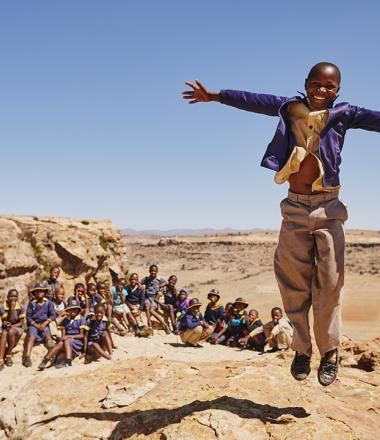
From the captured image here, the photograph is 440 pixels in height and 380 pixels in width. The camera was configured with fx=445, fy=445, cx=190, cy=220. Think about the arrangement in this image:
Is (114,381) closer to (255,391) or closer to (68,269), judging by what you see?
(255,391)

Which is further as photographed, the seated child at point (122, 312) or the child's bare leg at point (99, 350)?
the seated child at point (122, 312)

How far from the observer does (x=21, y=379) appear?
5430mm

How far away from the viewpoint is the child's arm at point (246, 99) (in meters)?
3.20

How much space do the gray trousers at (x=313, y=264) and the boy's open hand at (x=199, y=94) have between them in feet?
3.01

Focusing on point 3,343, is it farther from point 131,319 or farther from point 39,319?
point 131,319

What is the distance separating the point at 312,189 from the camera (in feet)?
10.2

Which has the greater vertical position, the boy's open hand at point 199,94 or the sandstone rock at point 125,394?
the boy's open hand at point 199,94

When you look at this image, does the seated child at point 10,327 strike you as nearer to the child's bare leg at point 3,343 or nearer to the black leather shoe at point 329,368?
the child's bare leg at point 3,343

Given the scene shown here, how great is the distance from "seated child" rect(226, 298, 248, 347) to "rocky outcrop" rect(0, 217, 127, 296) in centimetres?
423

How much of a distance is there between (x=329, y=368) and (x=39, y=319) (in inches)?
198

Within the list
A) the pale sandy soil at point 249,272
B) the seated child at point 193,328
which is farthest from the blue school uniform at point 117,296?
the pale sandy soil at point 249,272

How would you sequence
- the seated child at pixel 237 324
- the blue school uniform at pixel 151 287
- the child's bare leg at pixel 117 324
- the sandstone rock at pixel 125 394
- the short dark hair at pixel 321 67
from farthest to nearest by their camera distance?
the blue school uniform at pixel 151 287 < the child's bare leg at pixel 117 324 < the seated child at pixel 237 324 < the sandstone rock at pixel 125 394 < the short dark hair at pixel 321 67

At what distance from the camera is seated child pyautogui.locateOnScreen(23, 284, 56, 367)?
6.72 m

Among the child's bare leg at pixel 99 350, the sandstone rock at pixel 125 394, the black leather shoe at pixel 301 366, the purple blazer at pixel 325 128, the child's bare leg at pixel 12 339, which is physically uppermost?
the purple blazer at pixel 325 128
